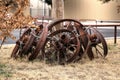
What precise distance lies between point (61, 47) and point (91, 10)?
34.6m

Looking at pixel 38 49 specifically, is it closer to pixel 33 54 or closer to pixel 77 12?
pixel 33 54

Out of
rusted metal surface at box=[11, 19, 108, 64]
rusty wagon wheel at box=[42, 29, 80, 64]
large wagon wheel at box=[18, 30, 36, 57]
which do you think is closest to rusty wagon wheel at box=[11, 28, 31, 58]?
rusted metal surface at box=[11, 19, 108, 64]

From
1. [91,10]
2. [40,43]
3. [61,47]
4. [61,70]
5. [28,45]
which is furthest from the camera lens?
[91,10]

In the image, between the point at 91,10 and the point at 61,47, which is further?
the point at 91,10

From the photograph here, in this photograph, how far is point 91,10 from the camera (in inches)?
1766

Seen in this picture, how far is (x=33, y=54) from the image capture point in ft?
34.4

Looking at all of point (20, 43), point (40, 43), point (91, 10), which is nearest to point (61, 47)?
point (40, 43)

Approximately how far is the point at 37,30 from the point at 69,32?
0.99 metres

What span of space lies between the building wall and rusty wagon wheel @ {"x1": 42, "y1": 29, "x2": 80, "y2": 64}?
33.4 meters

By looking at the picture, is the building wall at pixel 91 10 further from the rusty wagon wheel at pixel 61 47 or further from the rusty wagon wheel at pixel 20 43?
the rusty wagon wheel at pixel 61 47

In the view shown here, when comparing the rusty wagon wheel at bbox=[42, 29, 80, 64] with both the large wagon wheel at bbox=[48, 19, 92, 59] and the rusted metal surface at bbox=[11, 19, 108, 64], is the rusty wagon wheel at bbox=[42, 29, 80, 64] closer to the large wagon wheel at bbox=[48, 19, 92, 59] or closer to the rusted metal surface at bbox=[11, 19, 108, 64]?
the rusted metal surface at bbox=[11, 19, 108, 64]

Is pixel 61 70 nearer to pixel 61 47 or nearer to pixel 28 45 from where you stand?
pixel 61 47

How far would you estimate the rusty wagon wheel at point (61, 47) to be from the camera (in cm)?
1055

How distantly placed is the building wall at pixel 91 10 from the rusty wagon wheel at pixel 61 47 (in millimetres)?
33432
